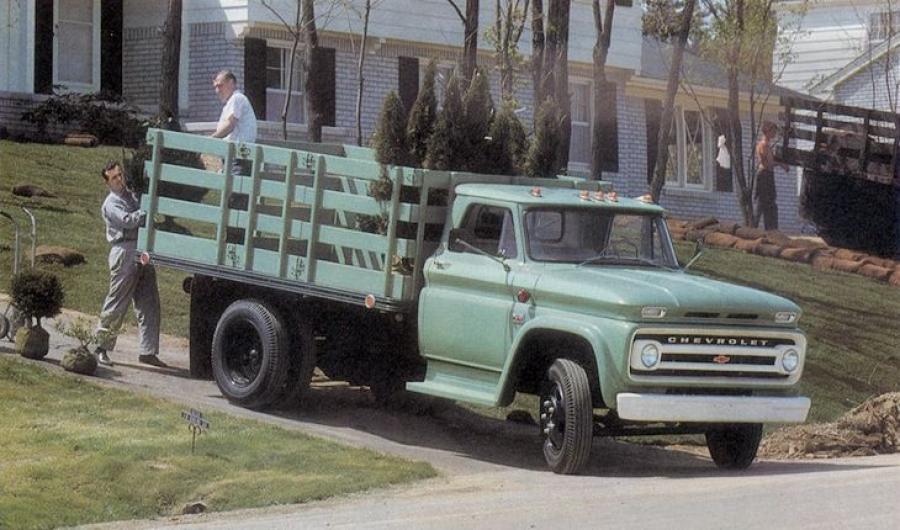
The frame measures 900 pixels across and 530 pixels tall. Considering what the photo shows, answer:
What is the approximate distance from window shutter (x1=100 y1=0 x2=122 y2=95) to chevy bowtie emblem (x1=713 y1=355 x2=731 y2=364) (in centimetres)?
1905

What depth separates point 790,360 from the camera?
527 inches

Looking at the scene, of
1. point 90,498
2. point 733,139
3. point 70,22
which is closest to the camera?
point 90,498

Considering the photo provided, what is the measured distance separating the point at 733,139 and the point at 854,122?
19.8 feet

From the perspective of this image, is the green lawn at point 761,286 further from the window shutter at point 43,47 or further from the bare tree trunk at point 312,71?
the window shutter at point 43,47

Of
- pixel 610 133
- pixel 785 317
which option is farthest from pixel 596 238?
pixel 610 133

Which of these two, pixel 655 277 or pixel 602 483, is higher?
pixel 655 277

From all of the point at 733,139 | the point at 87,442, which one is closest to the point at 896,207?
the point at 733,139

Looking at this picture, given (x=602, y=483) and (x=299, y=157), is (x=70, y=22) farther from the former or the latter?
(x=602, y=483)

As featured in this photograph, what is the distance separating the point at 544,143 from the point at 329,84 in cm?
1672

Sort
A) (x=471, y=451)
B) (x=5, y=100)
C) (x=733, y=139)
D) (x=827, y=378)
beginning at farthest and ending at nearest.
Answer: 1. (x=733, y=139)
2. (x=5, y=100)
3. (x=827, y=378)
4. (x=471, y=451)

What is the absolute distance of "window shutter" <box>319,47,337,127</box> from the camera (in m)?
31.6

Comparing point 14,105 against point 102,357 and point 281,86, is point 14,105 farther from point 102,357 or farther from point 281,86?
point 102,357

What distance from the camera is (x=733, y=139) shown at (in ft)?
115

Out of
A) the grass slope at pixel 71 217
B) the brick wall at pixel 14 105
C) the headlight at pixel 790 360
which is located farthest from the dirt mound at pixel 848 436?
the brick wall at pixel 14 105
